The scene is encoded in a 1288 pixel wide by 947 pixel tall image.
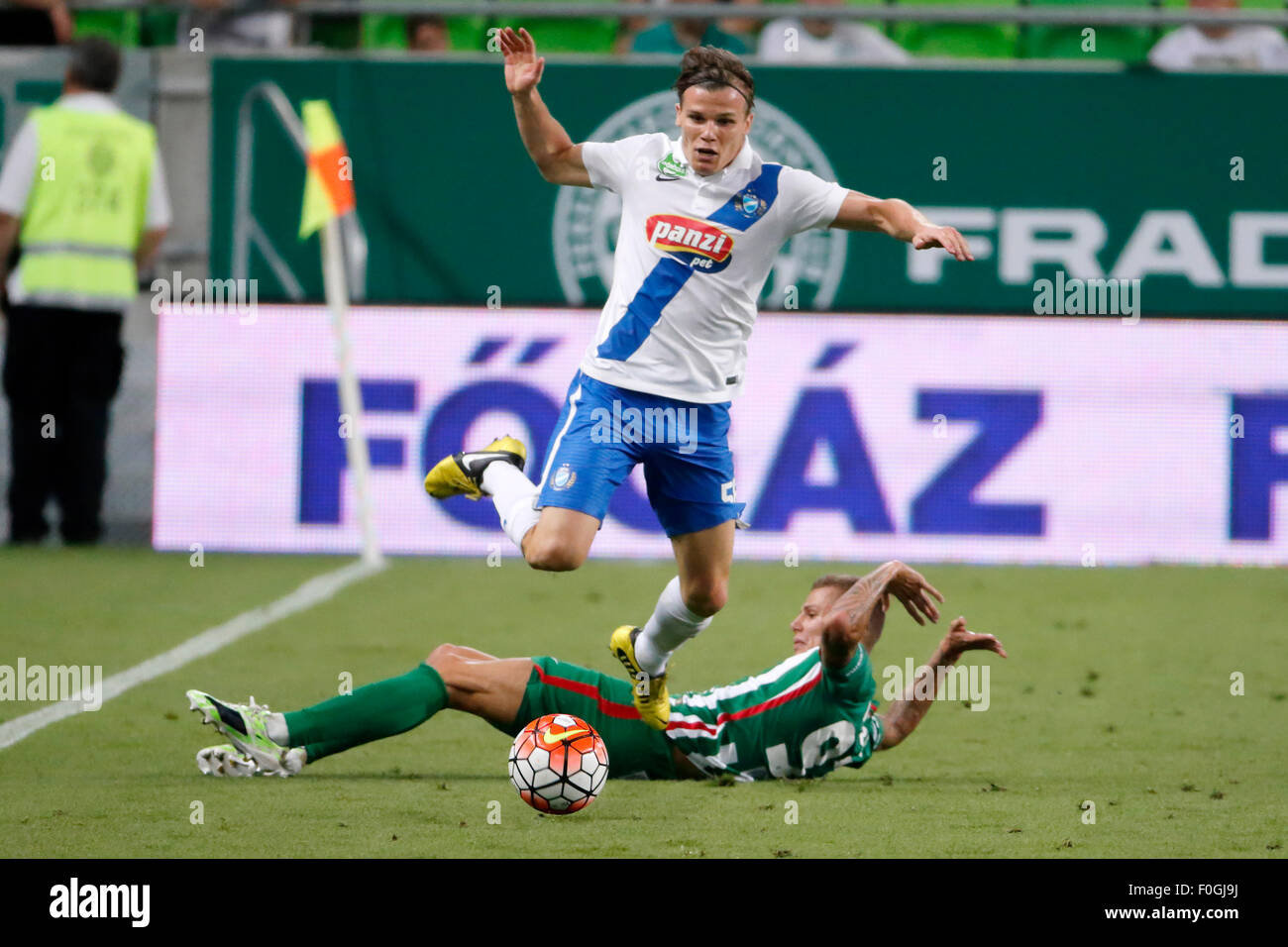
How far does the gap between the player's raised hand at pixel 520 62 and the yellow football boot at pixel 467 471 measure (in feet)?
4.23

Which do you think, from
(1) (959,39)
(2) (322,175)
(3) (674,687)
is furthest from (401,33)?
(3) (674,687)

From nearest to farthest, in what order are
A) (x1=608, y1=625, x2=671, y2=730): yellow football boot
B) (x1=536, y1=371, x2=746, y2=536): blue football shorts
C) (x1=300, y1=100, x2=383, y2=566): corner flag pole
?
(x1=608, y1=625, x2=671, y2=730): yellow football boot < (x1=536, y1=371, x2=746, y2=536): blue football shorts < (x1=300, y1=100, x2=383, y2=566): corner flag pole

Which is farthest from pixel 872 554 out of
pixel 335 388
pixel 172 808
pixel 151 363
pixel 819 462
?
pixel 172 808

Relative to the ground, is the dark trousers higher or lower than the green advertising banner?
lower

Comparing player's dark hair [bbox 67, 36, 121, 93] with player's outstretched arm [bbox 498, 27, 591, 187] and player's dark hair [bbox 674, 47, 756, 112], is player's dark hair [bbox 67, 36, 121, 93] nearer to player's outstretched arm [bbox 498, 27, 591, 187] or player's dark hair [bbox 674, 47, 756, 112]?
player's outstretched arm [bbox 498, 27, 591, 187]

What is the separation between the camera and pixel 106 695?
7191 millimetres

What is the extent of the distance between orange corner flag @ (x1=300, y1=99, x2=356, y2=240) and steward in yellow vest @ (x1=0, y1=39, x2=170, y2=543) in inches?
39.6

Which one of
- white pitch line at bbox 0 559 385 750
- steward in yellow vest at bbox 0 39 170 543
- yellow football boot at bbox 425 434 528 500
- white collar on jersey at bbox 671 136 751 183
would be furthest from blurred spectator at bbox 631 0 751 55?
white collar on jersey at bbox 671 136 751 183

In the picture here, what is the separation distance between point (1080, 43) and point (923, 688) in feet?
27.2

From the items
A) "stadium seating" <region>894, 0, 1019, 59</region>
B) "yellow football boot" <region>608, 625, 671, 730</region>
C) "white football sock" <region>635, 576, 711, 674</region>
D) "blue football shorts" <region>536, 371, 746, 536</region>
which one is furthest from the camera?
"stadium seating" <region>894, 0, 1019, 59</region>

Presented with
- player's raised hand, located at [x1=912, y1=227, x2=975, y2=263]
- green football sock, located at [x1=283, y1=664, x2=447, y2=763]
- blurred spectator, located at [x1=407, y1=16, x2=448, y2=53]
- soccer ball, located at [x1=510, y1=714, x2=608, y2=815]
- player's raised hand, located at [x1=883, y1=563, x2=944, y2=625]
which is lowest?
soccer ball, located at [x1=510, y1=714, x2=608, y2=815]

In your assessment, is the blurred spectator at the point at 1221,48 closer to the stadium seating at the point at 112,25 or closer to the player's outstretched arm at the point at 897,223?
the stadium seating at the point at 112,25

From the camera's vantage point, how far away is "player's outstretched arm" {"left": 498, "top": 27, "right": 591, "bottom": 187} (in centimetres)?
607

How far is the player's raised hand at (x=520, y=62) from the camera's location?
19.9 feet
